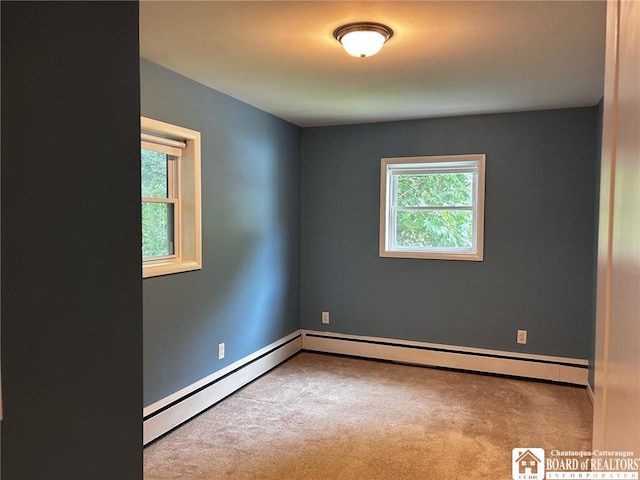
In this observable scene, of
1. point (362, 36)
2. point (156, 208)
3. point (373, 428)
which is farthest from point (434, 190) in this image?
point (156, 208)

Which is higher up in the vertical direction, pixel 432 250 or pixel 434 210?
pixel 434 210

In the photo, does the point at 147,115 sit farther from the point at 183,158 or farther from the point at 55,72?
the point at 55,72

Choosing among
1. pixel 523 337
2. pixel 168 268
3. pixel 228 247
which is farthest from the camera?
pixel 523 337

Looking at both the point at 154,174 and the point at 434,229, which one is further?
the point at 434,229

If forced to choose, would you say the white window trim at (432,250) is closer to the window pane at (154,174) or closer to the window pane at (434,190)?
the window pane at (434,190)

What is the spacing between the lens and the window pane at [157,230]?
3.03 m

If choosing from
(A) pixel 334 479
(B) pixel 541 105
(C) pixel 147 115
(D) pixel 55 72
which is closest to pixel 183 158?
(C) pixel 147 115

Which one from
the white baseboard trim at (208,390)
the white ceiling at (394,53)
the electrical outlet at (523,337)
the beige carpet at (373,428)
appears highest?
the white ceiling at (394,53)

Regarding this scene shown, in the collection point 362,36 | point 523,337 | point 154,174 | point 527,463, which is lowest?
point 527,463

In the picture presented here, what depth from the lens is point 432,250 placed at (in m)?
4.38

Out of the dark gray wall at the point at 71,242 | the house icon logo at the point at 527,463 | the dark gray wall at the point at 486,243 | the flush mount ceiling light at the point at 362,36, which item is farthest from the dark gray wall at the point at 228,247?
the house icon logo at the point at 527,463

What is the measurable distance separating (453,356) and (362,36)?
304cm

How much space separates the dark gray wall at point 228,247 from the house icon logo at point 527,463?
207 centimetres

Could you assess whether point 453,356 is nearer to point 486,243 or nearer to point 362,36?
point 486,243
